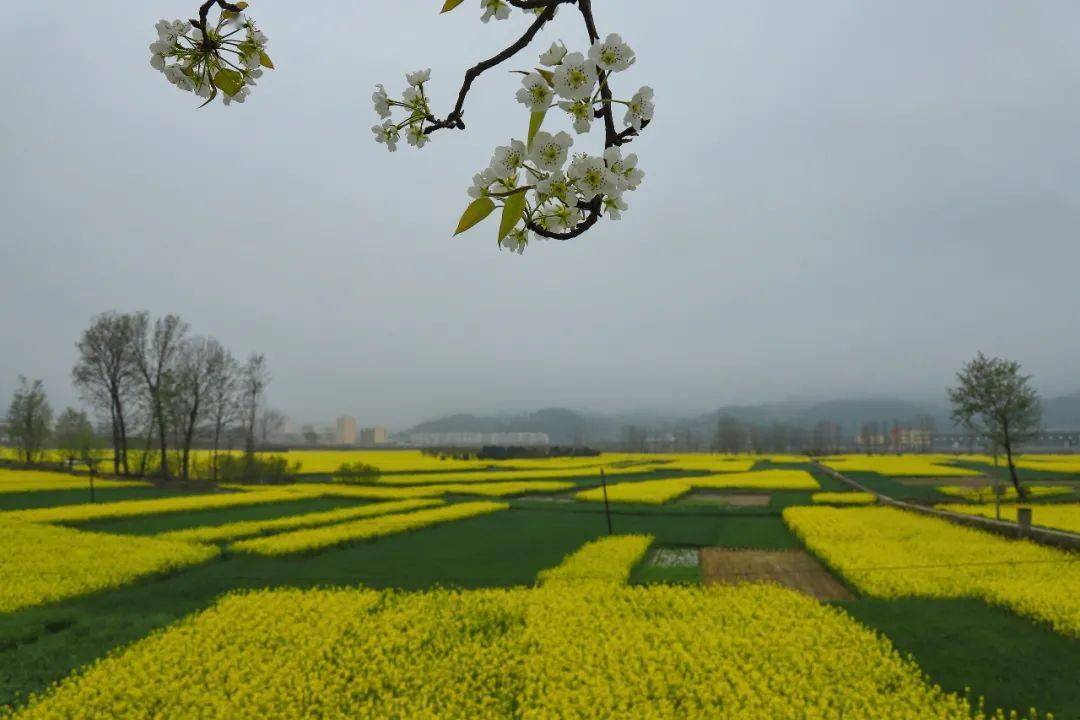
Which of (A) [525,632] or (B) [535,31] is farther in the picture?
(A) [525,632]

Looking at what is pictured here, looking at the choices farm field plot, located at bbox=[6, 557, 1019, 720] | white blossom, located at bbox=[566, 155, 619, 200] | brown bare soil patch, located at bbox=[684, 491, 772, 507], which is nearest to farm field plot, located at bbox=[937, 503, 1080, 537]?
brown bare soil patch, located at bbox=[684, 491, 772, 507]

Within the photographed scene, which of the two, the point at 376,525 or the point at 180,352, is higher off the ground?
the point at 180,352

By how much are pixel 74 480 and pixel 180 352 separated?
1443 cm

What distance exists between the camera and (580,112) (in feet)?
3.94

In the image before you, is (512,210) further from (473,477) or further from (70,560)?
(473,477)

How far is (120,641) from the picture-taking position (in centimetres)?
1091

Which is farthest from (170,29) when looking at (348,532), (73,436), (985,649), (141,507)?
(73,436)

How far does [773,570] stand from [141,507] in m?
26.2

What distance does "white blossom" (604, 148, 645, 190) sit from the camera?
1146 millimetres

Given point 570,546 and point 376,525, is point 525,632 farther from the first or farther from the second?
point 376,525

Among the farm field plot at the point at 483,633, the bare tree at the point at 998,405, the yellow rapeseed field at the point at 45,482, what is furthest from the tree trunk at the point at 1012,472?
the yellow rapeseed field at the point at 45,482

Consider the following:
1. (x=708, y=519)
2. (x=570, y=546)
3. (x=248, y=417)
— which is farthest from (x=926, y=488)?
(x=248, y=417)

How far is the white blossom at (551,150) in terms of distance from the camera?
3.49 ft

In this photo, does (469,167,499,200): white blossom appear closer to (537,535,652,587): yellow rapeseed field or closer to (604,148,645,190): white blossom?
(604,148,645,190): white blossom
